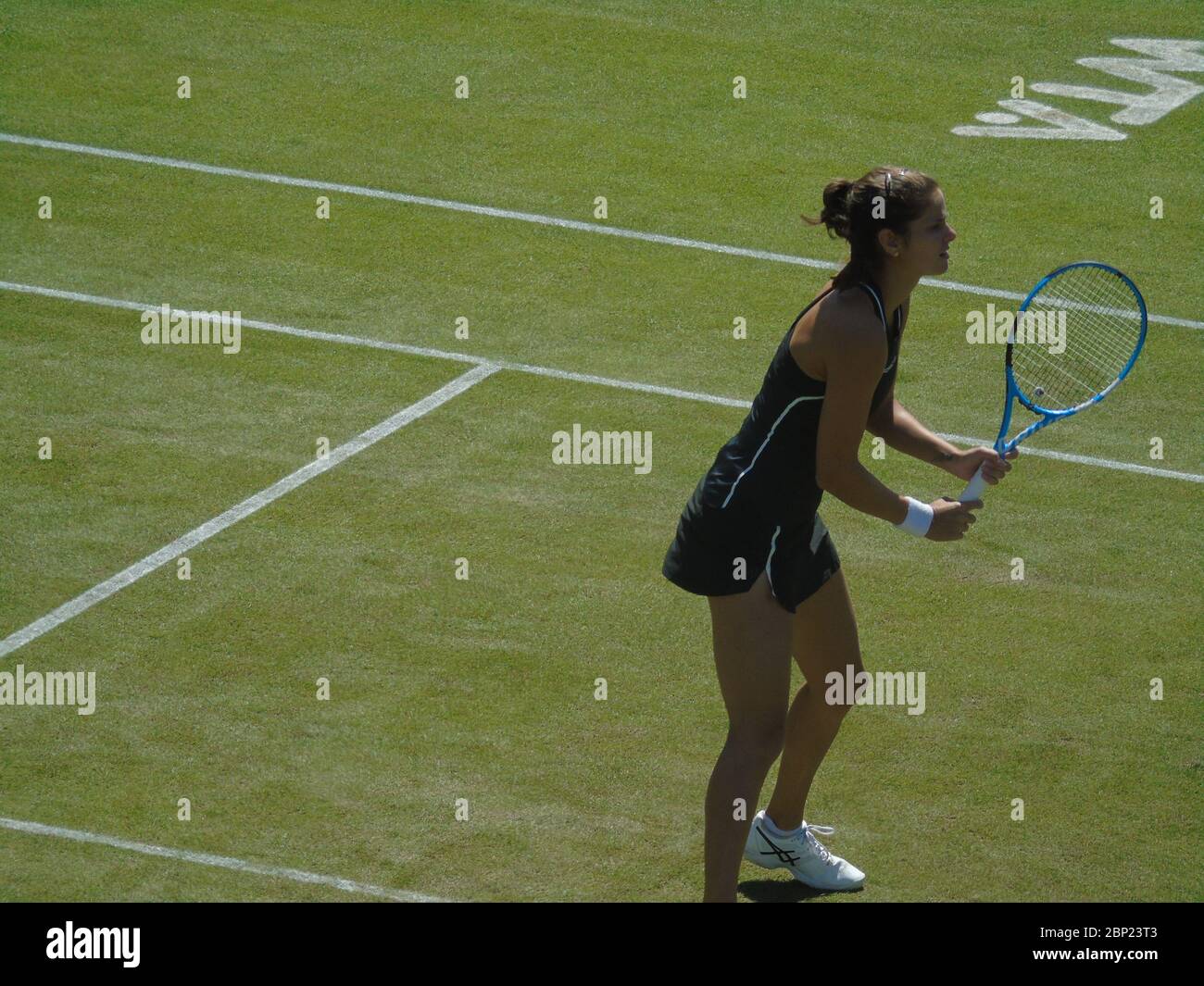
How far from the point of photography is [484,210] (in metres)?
14.0

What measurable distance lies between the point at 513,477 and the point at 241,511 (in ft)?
4.99

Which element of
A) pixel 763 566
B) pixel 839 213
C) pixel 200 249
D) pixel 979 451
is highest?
pixel 200 249

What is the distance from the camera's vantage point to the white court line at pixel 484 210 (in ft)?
42.7

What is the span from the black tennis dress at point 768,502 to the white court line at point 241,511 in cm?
354

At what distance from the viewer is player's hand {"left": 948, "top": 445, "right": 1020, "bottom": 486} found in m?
6.30

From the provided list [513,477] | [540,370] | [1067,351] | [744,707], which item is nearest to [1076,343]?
[1067,351]

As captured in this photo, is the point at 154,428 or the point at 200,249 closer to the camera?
the point at 154,428

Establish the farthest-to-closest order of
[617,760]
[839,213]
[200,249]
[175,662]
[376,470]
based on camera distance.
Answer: [200,249] < [376,470] < [175,662] < [617,760] < [839,213]

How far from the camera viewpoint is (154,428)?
34.1 feet

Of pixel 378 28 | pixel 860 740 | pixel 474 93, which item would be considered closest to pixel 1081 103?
pixel 474 93

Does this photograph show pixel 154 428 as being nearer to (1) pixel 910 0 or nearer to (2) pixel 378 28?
(2) pixel 378 28

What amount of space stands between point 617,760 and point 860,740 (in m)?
1.08

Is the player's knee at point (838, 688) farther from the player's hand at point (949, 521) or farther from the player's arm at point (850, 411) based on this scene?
the player's arm at point (850, 411)

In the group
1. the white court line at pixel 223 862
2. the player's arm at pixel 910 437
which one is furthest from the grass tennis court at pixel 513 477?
the player's arm at pixel 910 437
